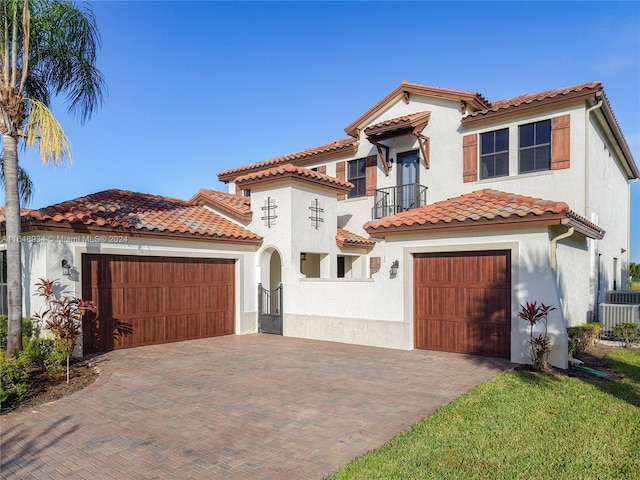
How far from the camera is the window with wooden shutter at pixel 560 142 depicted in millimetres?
13297

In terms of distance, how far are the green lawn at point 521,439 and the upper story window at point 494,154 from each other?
346 inches

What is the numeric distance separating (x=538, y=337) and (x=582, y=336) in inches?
110

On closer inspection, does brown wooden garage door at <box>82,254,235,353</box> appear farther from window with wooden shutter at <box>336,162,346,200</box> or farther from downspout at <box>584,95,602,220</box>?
downspout at <box>584,95,602,220</box>

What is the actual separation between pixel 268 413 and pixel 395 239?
22.1 feet

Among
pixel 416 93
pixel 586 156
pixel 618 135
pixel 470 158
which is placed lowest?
pixel 586 156

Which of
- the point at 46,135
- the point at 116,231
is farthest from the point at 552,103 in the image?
the point at 46,135

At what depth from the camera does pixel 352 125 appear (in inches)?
731

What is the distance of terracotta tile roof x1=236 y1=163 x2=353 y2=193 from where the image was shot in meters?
14.3

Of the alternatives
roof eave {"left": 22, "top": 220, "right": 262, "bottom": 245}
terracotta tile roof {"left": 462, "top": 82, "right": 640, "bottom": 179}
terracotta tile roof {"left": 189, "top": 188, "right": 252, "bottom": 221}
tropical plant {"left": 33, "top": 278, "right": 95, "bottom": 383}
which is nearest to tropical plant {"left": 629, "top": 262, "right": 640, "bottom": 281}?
terracotta tile roof {"left": 462, "top": 82, "right": 640, "bottom": 179}

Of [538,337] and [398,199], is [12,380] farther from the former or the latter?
[398,199]

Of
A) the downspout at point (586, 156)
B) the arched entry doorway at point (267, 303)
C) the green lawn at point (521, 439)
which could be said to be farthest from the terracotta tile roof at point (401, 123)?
the green lawn at point (521, 439)

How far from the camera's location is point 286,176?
14359 mm

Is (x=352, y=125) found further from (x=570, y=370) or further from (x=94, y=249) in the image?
(x=570, y=370)

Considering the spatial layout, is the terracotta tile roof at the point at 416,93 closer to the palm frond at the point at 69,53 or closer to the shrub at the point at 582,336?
the shrub at the point at 582,336
